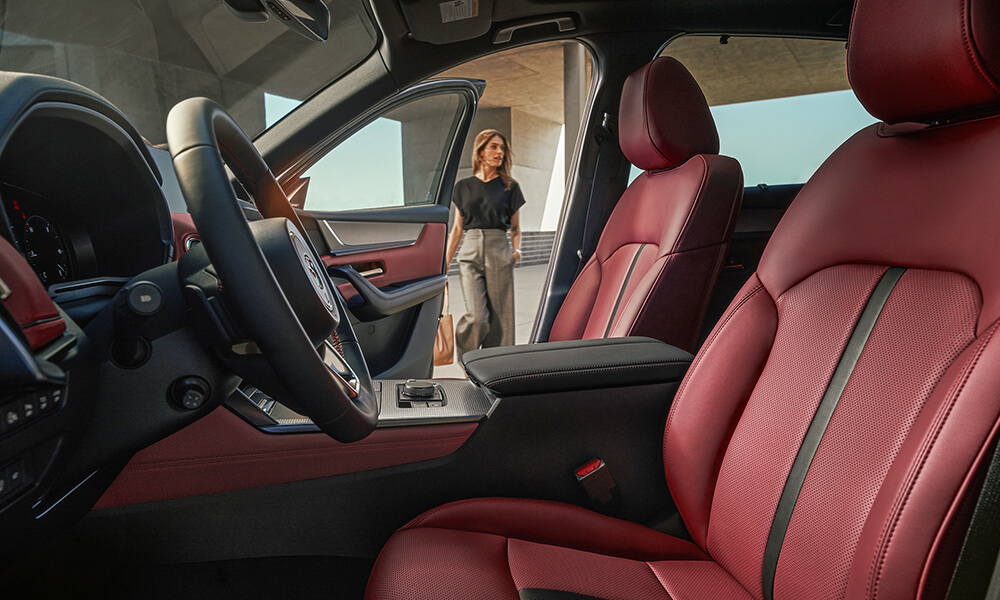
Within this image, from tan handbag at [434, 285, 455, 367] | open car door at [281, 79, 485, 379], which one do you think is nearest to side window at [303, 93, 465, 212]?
open car door at [281, 79, 485, 379]

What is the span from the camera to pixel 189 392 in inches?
27.7

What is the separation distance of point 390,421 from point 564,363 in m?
0.31

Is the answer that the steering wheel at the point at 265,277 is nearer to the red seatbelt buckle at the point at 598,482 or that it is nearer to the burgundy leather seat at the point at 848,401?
the burgundy leather seat at the point at 848,401

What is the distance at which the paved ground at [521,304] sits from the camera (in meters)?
3.16

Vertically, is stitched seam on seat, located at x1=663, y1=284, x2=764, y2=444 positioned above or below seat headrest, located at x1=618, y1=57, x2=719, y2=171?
below

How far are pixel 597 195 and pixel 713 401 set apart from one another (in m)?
1.34

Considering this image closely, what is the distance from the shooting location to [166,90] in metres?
2.51

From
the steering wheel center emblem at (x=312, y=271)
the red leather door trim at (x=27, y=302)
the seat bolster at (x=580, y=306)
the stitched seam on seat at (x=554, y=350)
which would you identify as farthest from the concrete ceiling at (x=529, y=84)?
the red leather door trim at (x=27, y=302)

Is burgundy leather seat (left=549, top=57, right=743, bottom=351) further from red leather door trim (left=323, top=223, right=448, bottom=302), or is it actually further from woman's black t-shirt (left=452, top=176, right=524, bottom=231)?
woman's black t-shirt (left=452, top=176, right=524, bottom=231)

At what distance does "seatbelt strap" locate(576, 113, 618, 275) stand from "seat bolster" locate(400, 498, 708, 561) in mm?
1261

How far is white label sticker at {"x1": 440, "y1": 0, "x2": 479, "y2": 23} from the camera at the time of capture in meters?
1.73

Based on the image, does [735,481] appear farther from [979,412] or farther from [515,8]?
[515,8]

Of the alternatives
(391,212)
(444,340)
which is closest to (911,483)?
(391,212)

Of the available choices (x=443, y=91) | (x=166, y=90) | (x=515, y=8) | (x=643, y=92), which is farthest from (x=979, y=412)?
(x=166, y=90)
